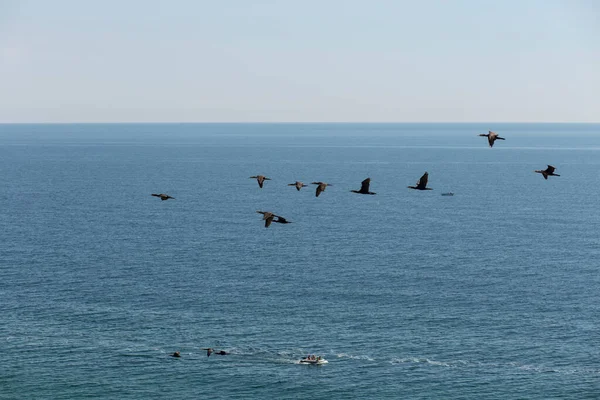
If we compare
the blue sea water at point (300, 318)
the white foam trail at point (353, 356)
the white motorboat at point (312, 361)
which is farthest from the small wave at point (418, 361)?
the white motorboat at point (312, 361)

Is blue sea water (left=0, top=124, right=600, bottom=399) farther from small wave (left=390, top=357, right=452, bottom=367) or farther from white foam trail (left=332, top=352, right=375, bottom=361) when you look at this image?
small wave (left=390, top=357, right=452, bottom=367)

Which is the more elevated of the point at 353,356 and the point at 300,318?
the point at 300,318

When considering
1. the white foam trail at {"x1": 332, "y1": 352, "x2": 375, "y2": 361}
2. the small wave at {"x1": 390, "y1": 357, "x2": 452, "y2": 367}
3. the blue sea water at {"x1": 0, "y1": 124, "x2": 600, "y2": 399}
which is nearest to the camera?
the blue sea water at {"x1": 0, "y1": 124, "x2": 600, "y2": 399}

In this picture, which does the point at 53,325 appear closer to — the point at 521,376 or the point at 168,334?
the point at 168,334

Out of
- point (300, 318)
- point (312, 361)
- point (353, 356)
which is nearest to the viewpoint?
point (312, 361)

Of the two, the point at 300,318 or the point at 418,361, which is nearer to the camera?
the point at 418,361

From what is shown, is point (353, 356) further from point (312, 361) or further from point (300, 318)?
point (300, 318)

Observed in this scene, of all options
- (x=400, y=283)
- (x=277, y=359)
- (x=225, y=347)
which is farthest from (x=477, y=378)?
(x=400, y=283)

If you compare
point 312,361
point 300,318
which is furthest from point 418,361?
point 300,318

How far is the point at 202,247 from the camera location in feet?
580

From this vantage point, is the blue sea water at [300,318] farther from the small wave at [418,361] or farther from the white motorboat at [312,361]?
the white motorboat at [312,361]

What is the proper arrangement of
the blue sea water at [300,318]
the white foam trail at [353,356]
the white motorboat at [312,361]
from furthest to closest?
the white foam trail at [353,356]
the white motorboat at [312,361]
the blue sea water at [300,318]

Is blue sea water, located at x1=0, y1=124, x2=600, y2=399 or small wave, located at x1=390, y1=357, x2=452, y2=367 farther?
small wave, located at x1=390, y1=357, x2=452, y2=367

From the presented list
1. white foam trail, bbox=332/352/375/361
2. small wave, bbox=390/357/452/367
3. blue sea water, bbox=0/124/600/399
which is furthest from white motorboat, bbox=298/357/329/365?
small wave, bbox=390/357/452/367
